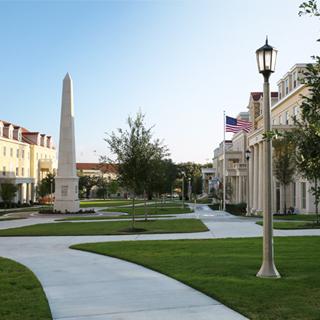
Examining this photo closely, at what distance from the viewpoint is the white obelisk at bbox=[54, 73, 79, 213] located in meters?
47.5

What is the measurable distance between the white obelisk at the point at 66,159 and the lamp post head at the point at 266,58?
1507 inches

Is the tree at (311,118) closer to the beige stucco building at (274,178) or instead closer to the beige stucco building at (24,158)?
the beige stucco building at (274,178)

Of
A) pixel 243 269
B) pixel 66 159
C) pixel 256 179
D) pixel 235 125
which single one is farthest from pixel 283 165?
pixel 243 269

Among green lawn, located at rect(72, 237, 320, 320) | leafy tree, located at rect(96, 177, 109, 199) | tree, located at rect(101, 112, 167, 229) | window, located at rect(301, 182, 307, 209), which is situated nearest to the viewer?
green lawn, located at rect(72, 237, 320, 320)

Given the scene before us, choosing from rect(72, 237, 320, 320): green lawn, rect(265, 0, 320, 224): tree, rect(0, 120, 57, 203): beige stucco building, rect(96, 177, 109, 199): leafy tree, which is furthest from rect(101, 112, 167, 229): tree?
rect(96, 177, 109, 199): leafy tree

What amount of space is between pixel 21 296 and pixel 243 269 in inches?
209

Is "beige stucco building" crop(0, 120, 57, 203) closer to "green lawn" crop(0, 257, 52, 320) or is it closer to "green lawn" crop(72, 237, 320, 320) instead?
→ "green lawn" crop(72, 237, 320, 320)

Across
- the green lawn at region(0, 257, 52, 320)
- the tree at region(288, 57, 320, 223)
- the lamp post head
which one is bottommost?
the green lawn at region(0, 257, 52, 320)

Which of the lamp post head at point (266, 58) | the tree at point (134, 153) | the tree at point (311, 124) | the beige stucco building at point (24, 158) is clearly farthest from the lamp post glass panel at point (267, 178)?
the beige stucco building at point (24, 158)

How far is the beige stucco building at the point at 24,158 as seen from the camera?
75.6m

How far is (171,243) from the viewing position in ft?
59.2

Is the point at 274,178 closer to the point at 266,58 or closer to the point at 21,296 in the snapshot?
the point at 266,58

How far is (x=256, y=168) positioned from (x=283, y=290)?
1451 inches

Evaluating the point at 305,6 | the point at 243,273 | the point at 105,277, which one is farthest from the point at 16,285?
the point at 305,6
